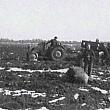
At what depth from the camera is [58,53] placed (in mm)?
28266

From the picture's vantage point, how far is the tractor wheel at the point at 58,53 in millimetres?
28078

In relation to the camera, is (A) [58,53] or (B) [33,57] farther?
(B) [33,57]

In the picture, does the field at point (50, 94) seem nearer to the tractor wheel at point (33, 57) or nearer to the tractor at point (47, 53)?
the tractor at point (47, 53)

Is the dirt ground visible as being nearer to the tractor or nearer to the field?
the field

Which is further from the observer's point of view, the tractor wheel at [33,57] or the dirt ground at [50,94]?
the tractor wheel at [33,57]

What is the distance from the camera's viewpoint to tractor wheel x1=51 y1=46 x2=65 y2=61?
92.1 feet

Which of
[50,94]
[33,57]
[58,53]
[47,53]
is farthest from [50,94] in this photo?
[33,57]

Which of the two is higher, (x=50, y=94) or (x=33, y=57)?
(x=33, y=57)

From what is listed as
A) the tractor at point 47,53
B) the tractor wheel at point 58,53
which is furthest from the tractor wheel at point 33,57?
the tractor wheel at point 58,53

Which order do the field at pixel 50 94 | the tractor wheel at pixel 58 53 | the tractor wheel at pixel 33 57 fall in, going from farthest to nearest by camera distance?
the tractor wheel at pixel 33 57 < the tractor wheel at pixel 58 53 < the field at pixel 50 94

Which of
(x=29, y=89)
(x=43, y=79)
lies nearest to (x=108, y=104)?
(x=29, y=89)

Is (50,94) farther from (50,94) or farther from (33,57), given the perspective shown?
(33,57)

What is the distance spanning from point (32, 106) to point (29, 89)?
10.5 ft

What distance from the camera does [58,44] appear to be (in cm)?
2844
